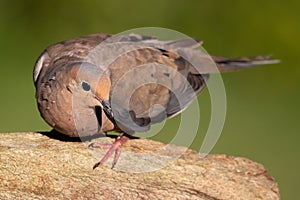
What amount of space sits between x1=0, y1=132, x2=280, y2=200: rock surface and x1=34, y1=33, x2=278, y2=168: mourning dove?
0.41 feet

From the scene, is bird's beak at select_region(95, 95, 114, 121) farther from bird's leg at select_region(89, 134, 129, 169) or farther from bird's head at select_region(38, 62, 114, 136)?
Result: bird's leg at select_region(89, 134, 129, 169)

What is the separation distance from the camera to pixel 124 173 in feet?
15.3

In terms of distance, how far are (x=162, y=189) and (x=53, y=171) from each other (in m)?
0.59

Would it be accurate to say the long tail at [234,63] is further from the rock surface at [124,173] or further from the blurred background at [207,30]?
the blurred background at [207,30]

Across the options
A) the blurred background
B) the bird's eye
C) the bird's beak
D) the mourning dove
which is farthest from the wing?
the blurred background

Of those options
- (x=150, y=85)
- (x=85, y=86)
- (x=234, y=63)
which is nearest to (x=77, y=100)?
(x=85, y=86)

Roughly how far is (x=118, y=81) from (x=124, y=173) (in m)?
0.72

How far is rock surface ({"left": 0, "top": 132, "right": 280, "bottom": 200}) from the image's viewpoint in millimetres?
4367

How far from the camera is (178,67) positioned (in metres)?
5.67

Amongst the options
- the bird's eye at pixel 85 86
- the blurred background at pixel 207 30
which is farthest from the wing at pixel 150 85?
the blurred background at pixel 207 30

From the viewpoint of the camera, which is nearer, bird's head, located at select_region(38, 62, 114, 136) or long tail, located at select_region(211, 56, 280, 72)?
bird's head, located at select_region(38, 62, 114, 136)

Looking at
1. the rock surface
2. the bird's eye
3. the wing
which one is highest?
the bird's eye

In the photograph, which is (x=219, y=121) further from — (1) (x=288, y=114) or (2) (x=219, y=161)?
(2) (x=219, y=161)

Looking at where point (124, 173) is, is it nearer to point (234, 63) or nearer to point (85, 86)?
point (85, 86)
